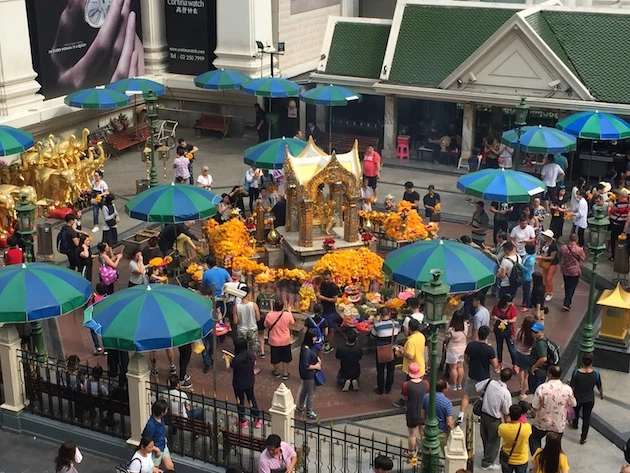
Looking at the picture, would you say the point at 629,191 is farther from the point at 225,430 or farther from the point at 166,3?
the point at 166,3

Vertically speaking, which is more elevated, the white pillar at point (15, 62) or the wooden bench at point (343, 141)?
the white pillar at point (15, 62)

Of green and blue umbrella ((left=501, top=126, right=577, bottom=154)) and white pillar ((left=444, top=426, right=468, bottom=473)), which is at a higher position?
green and blue umbrella ((left=501, top=126, right=577, bottom=154))

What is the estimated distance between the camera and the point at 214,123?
32.0 m

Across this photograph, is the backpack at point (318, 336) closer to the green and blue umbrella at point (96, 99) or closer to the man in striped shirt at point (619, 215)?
the man in striped shirt at point (619, 215)

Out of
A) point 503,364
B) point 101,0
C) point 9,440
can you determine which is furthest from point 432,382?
point 101,0

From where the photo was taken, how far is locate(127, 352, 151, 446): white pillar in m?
12.9

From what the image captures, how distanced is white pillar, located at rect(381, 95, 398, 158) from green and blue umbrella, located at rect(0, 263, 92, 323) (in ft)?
52.9

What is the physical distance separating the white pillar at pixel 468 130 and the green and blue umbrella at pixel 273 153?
25.2 feet

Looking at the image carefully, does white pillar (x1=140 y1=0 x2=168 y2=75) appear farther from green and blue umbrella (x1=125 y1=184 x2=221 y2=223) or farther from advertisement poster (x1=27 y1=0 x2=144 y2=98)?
green and blue umbrella (x1=125 y1=184 x2=221 y2=223)

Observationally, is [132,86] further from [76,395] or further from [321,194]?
[76,395]

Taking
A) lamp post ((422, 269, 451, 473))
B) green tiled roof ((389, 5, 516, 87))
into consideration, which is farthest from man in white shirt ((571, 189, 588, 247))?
lamp post ((422, 269, 451, 473))

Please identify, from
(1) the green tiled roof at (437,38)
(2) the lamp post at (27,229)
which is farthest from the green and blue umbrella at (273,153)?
(1) the green tiled roof at (437,38)

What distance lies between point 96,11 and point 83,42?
1.15 meters

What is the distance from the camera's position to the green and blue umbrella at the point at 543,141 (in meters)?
22.0
